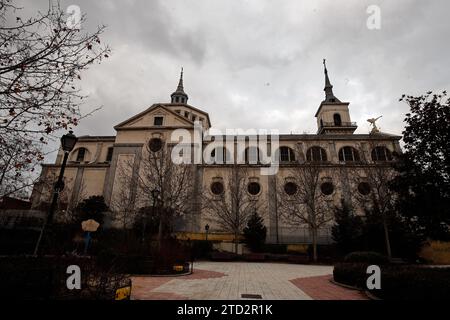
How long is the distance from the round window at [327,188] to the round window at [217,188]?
12.6 m

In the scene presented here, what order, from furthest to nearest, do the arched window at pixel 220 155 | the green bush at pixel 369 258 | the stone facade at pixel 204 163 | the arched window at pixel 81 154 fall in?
the arched window at pixel 81 154, the arched window at pixel 220 155, the stone facade at pixel 204 163, the green bush at pixel 369 258

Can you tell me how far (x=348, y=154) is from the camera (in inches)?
1310

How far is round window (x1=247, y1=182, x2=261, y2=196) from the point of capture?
31.0 metres

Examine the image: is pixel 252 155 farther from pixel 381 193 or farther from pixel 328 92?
pixel 328 92

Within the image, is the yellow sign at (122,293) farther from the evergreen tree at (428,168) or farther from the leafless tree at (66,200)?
the leafless tree at (66,200)

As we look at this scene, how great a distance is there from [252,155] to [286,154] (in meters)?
4.84

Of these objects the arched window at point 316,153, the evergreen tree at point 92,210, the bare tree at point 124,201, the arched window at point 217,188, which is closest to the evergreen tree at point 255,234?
the arched window at point 217,188

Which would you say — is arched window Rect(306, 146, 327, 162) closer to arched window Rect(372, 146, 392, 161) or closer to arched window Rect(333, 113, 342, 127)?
arched window Rect(372, 146, 392, 161)

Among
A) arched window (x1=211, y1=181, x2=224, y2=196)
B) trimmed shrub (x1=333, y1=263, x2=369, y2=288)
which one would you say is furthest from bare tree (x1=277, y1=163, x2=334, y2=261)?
trimmed shrub (x1=333, y1=263, x2=369, y2=288)

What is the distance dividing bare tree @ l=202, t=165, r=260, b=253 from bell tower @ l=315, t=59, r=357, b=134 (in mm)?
21168

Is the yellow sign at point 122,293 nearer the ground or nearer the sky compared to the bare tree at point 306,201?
nearer the ground

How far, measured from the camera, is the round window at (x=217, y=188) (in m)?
31.1
